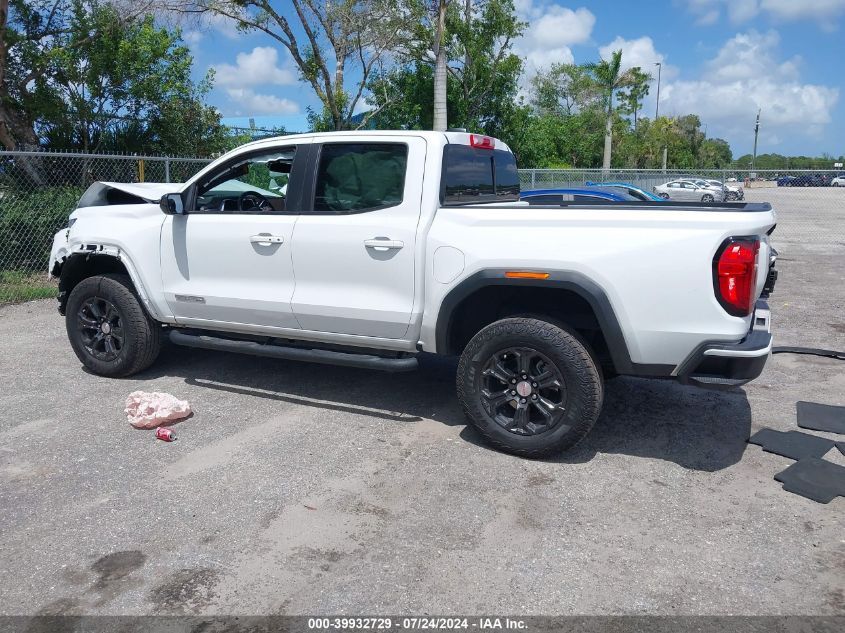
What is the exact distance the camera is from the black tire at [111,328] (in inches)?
227

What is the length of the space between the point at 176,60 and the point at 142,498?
12.0 metres

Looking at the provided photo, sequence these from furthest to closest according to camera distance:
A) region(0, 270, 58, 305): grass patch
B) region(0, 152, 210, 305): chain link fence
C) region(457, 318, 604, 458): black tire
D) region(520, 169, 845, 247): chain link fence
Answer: region(520, 169, 845, 247): chain link fence, region(0, 152, 210, 305): chain link fence, region(0, 270, 58, 305): grass patch, region(457, 318, 604, 458): black tire

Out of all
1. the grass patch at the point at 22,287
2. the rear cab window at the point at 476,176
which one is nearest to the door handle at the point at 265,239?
the rear cab window at the point at 476,176

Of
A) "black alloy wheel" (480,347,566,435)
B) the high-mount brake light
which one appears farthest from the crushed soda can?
the high-mount brake light

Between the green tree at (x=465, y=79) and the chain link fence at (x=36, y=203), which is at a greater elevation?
the green tree at (x=465, y=79)

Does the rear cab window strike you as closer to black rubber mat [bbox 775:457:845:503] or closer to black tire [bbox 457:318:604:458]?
black tire [bbox 457:318:604:458]

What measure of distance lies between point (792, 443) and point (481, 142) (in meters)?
2.94

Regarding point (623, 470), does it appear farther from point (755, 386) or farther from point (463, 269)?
point (755, 386)

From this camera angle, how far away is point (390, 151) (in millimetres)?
4832

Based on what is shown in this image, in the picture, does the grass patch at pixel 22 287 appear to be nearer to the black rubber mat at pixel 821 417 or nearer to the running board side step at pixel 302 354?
the running board side step at pixel 302 354

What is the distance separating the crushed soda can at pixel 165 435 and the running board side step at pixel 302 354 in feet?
2.79

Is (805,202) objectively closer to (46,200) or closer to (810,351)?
(810,351)

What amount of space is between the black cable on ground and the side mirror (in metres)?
5.48

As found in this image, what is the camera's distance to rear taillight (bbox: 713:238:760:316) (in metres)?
3.79
